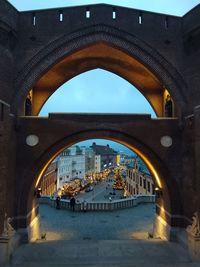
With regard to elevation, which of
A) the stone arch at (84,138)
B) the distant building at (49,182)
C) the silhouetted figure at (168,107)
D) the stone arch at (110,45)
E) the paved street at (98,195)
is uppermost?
the stone arch at (110,45)

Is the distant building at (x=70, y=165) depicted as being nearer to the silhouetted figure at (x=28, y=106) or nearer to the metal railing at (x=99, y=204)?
the metal railing at (x=99, y=204)

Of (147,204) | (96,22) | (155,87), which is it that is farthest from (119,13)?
(147,204)

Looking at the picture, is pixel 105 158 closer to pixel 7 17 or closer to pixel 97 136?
pixel 97 136

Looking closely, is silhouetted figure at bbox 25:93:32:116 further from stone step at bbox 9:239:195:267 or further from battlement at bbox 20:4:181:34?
stone step at bbox 9:239:195:267

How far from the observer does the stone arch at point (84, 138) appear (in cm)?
1230

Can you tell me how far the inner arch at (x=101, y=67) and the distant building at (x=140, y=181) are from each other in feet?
71.2

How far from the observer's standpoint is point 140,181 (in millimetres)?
43125

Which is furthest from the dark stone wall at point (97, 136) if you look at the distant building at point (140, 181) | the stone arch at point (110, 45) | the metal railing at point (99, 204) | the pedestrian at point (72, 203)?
the distant building at point (140, 181)

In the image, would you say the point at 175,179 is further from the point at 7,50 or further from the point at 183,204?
the point at 7,50

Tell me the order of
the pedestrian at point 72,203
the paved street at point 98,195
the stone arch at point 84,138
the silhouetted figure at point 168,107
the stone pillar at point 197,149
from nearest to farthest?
the stone pillar at point 197,149
the stone arch at point 84,138
the silhouetted figure at point 168,107
the pedestrian at point 72,203
the paved street at point 98,195

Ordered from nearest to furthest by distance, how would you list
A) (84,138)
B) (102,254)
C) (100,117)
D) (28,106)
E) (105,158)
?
(102,254), (100,117), (84,138), (28,106), (105,158)

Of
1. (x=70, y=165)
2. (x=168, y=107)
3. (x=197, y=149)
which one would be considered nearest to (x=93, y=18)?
(x=168, y=107)

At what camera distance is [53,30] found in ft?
43.9

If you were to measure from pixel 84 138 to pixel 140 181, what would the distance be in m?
32.2
